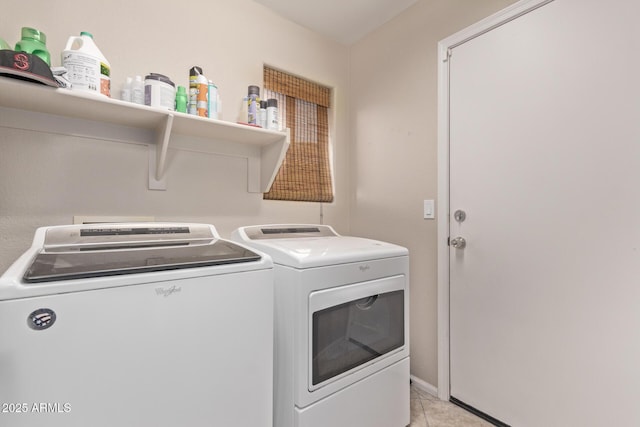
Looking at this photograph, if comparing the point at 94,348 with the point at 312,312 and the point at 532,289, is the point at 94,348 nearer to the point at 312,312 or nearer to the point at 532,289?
the point at 312,312

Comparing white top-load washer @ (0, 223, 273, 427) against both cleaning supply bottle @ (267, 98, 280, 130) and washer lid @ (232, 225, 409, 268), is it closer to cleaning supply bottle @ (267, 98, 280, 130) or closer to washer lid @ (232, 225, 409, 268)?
washer lid @ (232, 225, 409, 268)

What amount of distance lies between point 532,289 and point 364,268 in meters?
0.84

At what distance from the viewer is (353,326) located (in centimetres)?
136

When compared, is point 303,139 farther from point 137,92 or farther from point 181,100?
point 137,92

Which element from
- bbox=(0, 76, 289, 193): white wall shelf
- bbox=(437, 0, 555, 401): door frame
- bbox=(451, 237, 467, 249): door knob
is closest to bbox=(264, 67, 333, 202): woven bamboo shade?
bbox=(0, 76, 289, 193): white wall shelf

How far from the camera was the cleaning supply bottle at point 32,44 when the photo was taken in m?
1.17

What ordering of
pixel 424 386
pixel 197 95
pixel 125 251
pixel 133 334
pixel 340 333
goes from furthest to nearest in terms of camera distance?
pixel 424 386, pixel 197 95, pixel 340 333, pixel 125 251, pixel 133 334

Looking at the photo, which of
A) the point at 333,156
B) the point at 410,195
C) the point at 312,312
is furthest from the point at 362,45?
the point at 312,312

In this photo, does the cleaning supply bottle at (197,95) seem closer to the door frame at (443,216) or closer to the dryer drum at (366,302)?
the dryer drum at (366,302)

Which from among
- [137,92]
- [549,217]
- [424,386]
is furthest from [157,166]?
[424,386]

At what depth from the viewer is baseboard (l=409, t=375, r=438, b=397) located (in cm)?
187

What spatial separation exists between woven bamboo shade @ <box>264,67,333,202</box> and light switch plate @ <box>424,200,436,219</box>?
2.55ft

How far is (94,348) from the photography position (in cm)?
78

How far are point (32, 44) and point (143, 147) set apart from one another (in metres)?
0.56
